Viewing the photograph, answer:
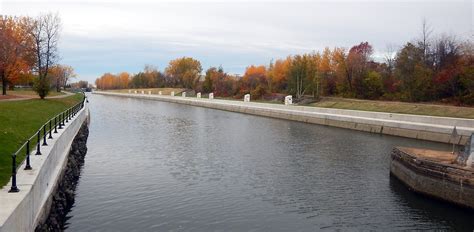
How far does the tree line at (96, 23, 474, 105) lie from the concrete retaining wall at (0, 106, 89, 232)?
40136mm

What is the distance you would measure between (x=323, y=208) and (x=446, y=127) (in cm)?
2186

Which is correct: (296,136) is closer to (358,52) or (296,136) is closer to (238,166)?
(238,166)

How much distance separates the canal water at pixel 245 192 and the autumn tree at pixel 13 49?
59.5 feet

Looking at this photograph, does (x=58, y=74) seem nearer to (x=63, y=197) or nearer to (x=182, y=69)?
(x=182, y=69)

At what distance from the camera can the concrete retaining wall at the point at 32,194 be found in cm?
767

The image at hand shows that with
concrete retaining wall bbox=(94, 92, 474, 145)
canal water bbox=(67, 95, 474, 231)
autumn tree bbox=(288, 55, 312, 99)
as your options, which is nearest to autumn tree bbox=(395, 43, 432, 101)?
concrete retaining wall bbox=(94, 92, 474, 145)

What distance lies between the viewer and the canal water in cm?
1298

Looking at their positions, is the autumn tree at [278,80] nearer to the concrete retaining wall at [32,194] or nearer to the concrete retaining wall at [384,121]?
the concrete retaining wall at [384,121]

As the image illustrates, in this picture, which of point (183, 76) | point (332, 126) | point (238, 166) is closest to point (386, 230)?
point (238, 166)

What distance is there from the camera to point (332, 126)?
4412 centimetres

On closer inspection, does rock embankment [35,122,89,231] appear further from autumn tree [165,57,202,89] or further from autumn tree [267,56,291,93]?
autumn tree [165,57,202,89]

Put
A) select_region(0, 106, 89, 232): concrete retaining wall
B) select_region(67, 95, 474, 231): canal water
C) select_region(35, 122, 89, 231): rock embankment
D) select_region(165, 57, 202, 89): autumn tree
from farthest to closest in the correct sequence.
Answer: select_region(165, 57, 202, 89): autumn tree, select_region(67, 95, 474, 231): canal water, select_region(35, 122, 89, 231): rock embankment, select_region(0, 106, 89, 232): concrete retaining wall

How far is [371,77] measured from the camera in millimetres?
60344

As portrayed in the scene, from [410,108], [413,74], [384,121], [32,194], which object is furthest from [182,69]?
[32,194]
